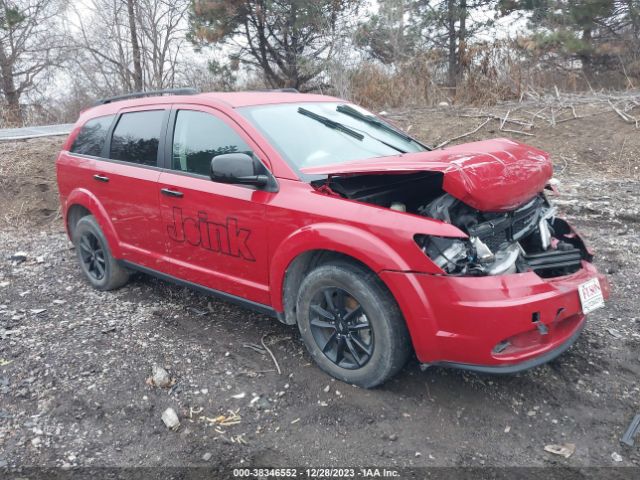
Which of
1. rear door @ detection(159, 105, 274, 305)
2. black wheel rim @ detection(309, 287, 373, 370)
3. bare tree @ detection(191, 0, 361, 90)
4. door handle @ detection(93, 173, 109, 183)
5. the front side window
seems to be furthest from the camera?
bare tree @ detection(191, 0, 361, 90)

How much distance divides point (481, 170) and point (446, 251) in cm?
49

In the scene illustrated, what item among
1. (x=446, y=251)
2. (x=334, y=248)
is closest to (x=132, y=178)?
(x=334, y=248)

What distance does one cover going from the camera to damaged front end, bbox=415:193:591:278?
9.07ft

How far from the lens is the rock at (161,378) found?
10.9 feet

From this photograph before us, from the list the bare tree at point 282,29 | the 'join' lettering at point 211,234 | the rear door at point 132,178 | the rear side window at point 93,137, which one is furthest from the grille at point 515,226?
the bare tree at point 282,29

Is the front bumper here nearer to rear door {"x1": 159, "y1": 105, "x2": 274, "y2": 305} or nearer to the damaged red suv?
the damaged red suv

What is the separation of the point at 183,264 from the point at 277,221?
43.9 inches

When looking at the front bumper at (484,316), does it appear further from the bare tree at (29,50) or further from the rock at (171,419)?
the bare tree at (29,50)

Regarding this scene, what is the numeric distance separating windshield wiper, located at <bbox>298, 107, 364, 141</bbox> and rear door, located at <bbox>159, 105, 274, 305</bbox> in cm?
60

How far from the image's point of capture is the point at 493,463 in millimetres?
2557

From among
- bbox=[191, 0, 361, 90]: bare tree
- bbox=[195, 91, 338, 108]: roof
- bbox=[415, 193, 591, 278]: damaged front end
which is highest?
bbox=[191, 0, 361, 90]: bare tree

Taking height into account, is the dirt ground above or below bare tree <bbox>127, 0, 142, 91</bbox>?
below

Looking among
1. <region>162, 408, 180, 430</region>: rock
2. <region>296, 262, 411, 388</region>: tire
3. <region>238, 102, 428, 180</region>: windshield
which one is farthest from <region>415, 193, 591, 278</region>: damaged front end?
<region>162, 408, 180, 430</region>: rock

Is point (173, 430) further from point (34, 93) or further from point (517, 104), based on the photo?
point (34, 93)
